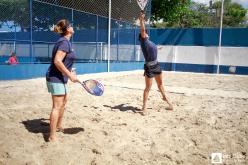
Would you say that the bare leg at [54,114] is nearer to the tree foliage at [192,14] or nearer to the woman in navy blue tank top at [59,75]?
the woman in navy blue tank top at [59,75]

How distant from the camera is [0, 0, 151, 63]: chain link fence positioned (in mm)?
17250

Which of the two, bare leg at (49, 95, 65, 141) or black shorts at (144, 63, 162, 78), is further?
black shorts at (144, 63, 162, 78)

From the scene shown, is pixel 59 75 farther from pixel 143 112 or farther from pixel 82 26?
pixel 82 26

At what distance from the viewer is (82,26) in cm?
1898

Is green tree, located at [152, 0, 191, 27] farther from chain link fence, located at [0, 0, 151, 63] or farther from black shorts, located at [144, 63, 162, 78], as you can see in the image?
black shorts, located at [144, 63, 162, 78]

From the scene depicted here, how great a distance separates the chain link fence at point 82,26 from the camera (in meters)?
17.2

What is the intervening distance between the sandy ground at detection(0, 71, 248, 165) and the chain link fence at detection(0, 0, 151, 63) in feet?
30.4

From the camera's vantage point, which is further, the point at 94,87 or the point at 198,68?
the point at 198,68

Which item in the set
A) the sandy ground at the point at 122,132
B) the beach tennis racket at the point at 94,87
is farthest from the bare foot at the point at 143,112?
the beach tennis racket at the point at 94,87

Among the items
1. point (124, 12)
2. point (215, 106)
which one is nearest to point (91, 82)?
point (215, 106)

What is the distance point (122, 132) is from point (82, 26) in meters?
14.3

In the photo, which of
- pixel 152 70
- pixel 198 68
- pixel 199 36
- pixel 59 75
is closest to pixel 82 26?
pixel 199 36

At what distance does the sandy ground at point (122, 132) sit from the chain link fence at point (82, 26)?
30.4 ft

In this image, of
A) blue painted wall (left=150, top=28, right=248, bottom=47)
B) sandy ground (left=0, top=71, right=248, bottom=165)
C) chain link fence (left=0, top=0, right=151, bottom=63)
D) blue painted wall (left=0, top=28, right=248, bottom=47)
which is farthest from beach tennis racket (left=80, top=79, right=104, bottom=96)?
blue painted wall (left=150, top=28, right=248, bottom=47)
